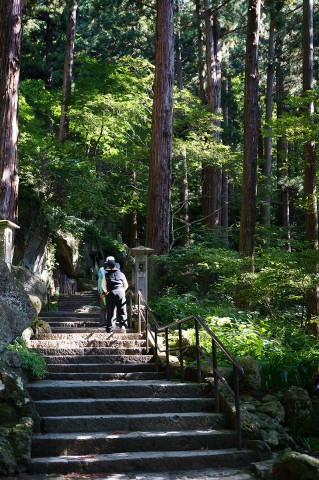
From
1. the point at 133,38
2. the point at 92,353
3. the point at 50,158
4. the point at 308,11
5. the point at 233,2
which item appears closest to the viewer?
the point at 92,353

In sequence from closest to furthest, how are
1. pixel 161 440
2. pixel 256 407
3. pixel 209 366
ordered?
pixel 161 440 → pixel 256 407 → pixel 209 366

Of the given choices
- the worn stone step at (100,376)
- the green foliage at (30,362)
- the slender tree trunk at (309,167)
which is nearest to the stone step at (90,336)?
the worn stone step at (100,376)

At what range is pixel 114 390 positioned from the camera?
7945mm

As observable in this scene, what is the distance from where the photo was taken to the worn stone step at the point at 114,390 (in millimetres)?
7809

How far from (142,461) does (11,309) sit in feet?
9.12

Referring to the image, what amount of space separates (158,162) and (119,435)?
10068 millimetres

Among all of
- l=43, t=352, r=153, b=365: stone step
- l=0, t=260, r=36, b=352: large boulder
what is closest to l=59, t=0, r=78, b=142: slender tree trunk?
l=43, t=352, r=153, b=365: stone step

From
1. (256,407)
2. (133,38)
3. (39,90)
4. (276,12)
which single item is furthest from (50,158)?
(133,38)

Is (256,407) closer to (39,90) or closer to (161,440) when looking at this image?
(161,440)

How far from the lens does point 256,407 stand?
743cm

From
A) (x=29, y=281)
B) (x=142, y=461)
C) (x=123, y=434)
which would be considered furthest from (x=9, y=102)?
(x=142, y=461)

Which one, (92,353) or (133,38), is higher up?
(133,38)

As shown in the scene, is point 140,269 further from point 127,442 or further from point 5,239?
point 127,442

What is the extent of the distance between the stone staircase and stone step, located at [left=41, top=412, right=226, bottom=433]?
1 cm
